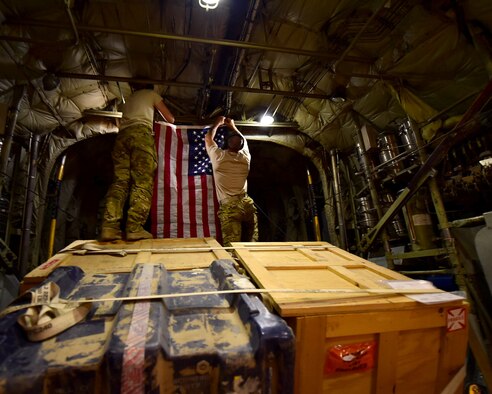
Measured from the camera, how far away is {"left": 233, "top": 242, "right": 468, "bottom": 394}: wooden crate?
137 cm

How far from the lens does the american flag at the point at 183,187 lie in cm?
512

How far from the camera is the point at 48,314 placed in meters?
1.25

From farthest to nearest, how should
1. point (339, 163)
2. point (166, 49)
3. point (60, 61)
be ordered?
1. point (339, 163)
2. point (166, 49)
3. point (60, 61)

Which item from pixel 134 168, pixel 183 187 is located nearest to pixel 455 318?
pixel 134 168

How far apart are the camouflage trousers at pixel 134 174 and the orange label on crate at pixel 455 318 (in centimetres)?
376

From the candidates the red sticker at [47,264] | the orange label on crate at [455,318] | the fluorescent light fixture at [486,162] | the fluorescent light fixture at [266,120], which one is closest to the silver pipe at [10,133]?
the red sticker at [47,264]

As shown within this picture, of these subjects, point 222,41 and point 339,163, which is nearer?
point 222,41

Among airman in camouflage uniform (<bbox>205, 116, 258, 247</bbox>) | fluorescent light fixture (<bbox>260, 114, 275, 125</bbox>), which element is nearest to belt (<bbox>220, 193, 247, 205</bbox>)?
airman in camouflage uniform (<bbox>205, 116, 258, 247</bbox>)

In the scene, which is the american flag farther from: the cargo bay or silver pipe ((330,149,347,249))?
silver pipe ((330,149,347,249))

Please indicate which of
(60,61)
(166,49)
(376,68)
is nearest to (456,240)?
(376,68)

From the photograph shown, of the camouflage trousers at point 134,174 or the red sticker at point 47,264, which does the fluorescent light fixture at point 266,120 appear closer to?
the camouflage trousers at point 134,174

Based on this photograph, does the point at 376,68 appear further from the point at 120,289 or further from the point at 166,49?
the point at 120,289

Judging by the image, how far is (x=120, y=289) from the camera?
5.65 ft

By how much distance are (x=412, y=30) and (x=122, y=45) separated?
501 centimetres
